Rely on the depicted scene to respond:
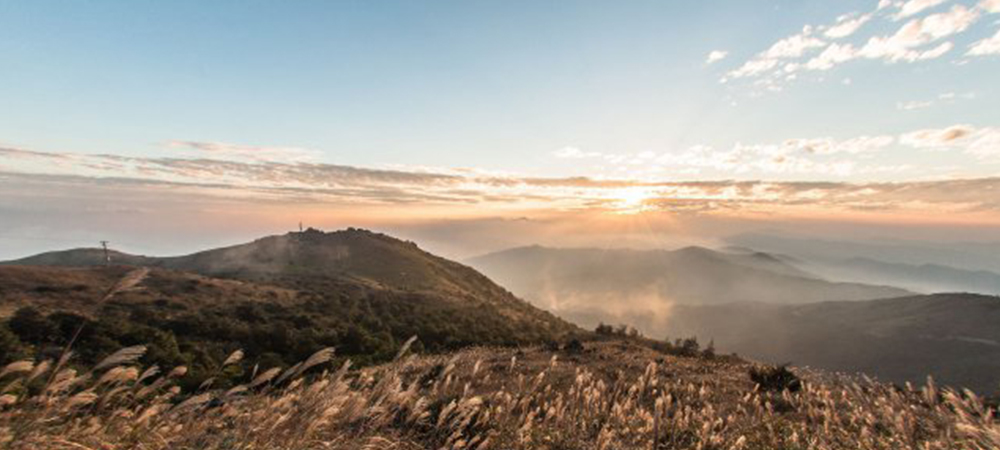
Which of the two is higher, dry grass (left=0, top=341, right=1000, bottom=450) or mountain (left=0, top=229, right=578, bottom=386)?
dry grass (left=0, top=341, right=1000, bottom=450)

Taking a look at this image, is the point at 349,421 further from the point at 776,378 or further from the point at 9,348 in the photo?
the point at 9,348

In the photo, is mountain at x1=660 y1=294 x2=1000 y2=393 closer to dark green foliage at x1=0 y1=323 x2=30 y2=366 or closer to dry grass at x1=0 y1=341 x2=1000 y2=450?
dry grass at x1=0 y1=341 x2=1000 y2=450

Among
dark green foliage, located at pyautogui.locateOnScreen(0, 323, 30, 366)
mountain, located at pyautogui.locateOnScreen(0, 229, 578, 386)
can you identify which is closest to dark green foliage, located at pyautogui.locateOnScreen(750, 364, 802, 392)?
mountain, located at pyautogui.locateOnScreen(0, 229, 578, 386)

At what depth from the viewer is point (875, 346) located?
133625mm

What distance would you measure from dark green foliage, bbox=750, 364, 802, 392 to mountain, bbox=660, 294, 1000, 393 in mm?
73271

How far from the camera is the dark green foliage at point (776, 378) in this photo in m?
15.1

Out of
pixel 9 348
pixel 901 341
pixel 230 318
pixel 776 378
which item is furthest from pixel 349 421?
pixel 901 341

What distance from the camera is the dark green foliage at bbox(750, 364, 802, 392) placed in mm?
15123

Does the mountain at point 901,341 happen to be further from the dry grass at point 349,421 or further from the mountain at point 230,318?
the dry grass at point 349,421

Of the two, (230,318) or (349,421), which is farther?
(230,318)

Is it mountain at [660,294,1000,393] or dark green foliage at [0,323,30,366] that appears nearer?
dark green foliage at [0,323,30,366]

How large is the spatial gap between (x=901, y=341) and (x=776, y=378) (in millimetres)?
151599

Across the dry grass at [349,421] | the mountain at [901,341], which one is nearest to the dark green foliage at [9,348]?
the dry grass at [349,421]

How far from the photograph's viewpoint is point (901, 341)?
131875 mm
